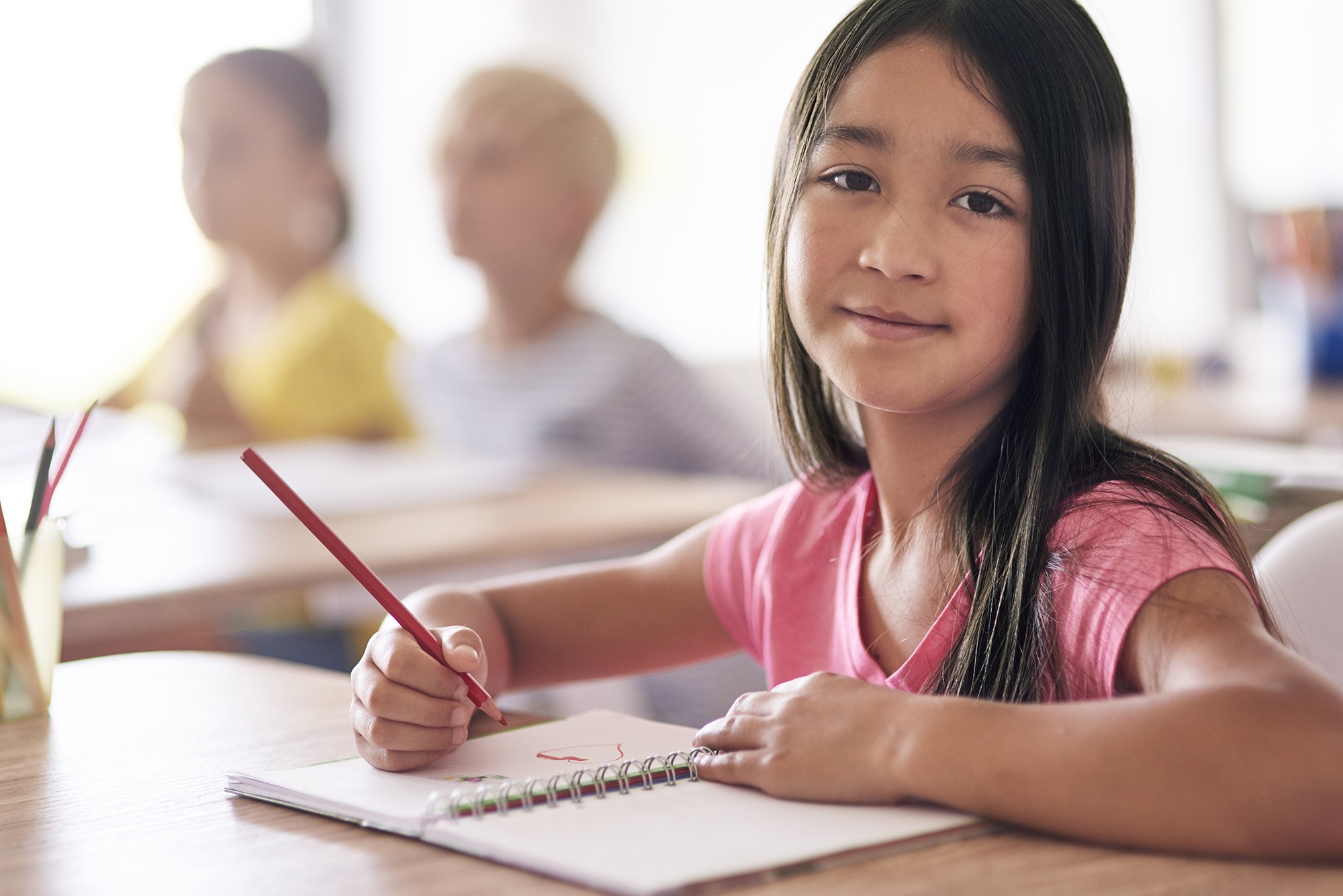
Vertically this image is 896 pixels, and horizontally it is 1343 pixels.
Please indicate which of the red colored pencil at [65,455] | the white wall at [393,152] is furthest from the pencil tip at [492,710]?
the white wall at [393,152]

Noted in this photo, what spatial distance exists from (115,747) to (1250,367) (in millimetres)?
2985

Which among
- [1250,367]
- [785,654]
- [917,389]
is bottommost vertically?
[1250,367]

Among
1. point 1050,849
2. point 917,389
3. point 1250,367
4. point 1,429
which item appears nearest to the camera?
point 1050,849

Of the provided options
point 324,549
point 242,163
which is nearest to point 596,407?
point 324,549

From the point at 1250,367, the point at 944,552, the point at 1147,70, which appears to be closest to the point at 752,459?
the point at 944,552

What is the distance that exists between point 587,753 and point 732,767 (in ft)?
0.37

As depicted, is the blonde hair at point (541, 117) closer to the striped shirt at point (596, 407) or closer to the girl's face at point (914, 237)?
the striped shirt at point (596, 407)

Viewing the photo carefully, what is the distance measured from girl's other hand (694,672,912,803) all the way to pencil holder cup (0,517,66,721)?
49 cm

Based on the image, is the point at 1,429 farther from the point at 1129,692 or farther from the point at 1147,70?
the point at 1147,70

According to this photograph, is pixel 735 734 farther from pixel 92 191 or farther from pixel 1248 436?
pixel 92 191

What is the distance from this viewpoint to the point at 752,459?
2080mm

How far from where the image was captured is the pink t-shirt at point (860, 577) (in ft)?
2.31

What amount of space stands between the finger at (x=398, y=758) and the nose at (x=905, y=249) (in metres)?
0.35

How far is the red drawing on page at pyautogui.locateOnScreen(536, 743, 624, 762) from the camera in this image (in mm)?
741
